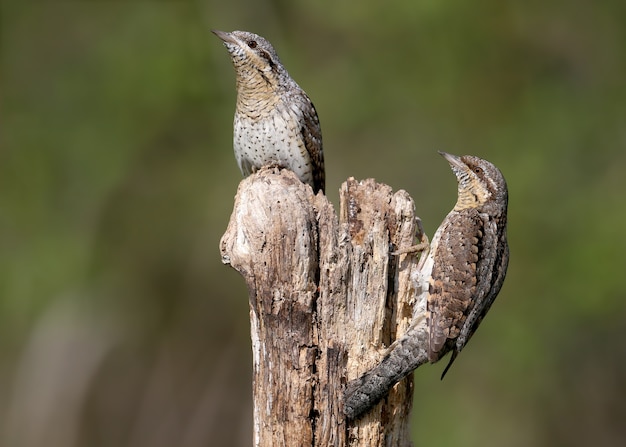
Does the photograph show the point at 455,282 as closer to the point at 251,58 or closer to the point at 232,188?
the point at 251,58

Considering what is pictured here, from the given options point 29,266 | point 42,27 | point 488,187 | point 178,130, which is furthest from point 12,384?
point 488,187

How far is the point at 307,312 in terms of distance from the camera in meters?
3.80

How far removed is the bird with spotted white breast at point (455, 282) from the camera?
152 inches

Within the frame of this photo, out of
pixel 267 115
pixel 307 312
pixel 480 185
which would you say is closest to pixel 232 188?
pixel 267 115

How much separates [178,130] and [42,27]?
2.05 m

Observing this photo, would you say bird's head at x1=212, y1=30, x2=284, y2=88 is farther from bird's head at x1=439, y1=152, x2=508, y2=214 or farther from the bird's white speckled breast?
bird's head at x1=439, y1=152, x2=508, y2=214

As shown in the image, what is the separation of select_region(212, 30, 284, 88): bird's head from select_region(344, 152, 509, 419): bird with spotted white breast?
1.23 meters

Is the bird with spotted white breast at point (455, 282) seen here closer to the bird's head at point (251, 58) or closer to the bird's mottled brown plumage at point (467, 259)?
the bird's mottled brown plumage at point (467, 259)

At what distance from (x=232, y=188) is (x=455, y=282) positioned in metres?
5.87

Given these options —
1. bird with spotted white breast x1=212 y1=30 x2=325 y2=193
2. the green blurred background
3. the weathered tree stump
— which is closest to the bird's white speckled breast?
bird with spotted white breast x1=212 y1=30 x2=325 y2=193

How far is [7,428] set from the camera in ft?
31.0

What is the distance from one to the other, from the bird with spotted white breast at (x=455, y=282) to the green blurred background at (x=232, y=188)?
4.37 metres

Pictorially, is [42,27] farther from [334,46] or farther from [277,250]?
[277,250]

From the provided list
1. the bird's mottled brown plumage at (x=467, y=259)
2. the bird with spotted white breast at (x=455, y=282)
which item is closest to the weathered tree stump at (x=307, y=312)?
the bird with spotted white breast at (x=455, y=282)
